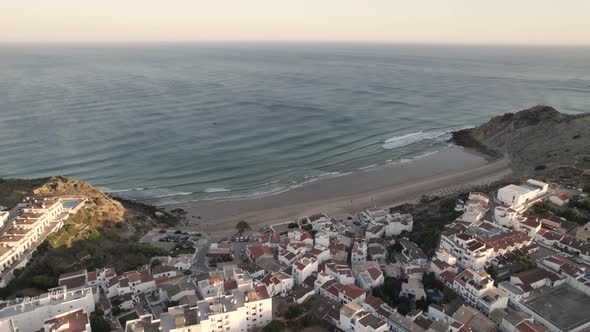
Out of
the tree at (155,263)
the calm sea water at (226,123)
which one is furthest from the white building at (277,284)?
the calm sea water at (226,123)

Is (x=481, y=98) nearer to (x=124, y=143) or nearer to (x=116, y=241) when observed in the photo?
(x=124, y=143)

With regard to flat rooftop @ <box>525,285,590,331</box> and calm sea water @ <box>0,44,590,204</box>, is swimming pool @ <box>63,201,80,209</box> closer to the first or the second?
calm sea water @ <box>0,44,590,204</box>

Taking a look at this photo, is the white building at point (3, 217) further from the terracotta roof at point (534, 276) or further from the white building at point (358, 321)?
the terracotta roof at point (534, 276)

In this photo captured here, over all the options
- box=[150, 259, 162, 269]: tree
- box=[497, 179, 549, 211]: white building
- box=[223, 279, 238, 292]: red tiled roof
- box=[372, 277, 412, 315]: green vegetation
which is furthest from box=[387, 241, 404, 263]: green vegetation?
box=[150, 259, 162, 269]: tree

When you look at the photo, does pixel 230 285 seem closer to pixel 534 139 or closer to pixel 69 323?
pixel 69 323

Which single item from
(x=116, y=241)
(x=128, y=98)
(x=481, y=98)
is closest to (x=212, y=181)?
(x=116, y=241)
